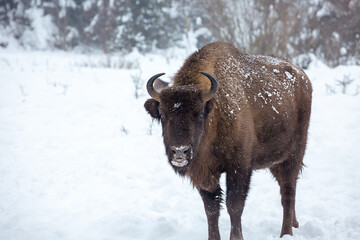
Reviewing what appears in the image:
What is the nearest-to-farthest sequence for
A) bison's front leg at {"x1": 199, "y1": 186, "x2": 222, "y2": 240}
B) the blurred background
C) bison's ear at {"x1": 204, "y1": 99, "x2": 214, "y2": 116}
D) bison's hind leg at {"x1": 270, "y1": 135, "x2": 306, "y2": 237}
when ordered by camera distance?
bison's ear at {"x1": 204, "y1": 99, "x2": 214, "y2": 116}
bison's front leg at {"x1": 199, "y1": 186, "x2": 222, "y2": 240}
bison's hind leg at {"x1": 270, "y1": 135, "x2": 306, "y2": 237}
the blurred background

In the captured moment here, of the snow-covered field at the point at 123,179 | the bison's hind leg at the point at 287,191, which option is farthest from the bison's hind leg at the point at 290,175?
the snow-covered field at the point at 123,179

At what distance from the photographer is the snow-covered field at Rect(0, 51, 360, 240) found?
12.7ft

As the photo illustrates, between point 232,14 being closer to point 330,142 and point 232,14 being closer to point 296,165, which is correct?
point 330,142

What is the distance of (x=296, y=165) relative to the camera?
414cm

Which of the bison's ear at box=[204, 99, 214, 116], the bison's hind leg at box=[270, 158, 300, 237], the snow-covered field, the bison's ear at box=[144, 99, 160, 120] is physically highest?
the bison's ear at box=[204, 99, 214, 116]

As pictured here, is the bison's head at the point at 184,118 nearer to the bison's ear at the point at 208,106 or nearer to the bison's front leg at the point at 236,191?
the bison's ear at the point at 208,106

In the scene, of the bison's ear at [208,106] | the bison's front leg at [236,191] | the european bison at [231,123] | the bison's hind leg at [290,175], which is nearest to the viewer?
the european bison at [231,123]

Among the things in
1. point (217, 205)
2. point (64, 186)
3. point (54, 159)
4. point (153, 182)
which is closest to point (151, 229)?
point (217, 205)

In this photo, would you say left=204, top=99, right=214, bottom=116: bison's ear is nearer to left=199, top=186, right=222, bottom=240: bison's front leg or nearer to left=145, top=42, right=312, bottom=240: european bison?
left=145, top=42, right=312, bottom=240: european bison

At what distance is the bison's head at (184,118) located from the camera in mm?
2789

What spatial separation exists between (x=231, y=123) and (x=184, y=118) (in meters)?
0.56

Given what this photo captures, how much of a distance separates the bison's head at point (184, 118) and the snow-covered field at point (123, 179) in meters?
1.39

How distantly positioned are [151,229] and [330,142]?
4.20 metres

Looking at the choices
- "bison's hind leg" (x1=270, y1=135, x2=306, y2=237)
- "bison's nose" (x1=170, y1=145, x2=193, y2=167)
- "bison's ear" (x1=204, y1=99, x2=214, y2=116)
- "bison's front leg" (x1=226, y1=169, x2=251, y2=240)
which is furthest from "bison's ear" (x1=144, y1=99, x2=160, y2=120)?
"bison's hind leg" (x1=270, y1=135, x2=306, y2=237)
